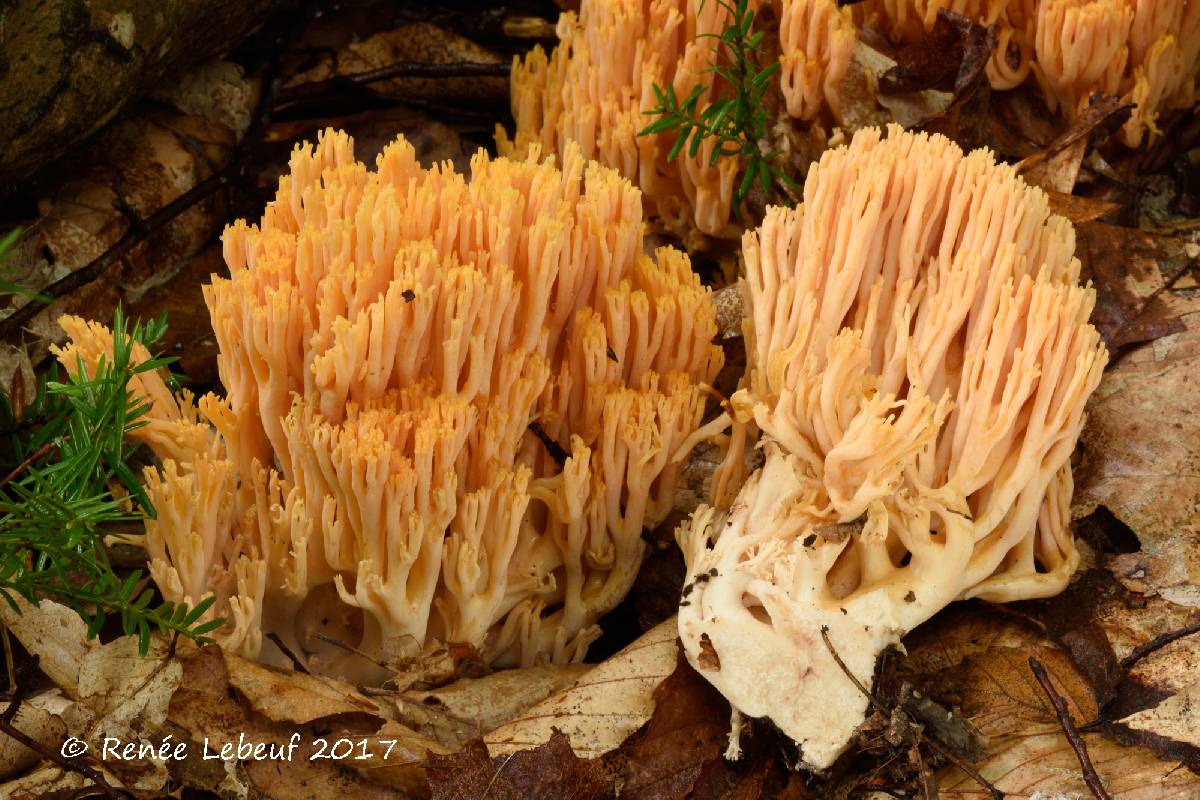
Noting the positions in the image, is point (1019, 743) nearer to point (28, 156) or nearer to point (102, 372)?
point (102, 372)

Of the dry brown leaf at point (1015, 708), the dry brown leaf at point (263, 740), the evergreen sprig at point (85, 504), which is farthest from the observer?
the dry brown leaf at point (263, 740)

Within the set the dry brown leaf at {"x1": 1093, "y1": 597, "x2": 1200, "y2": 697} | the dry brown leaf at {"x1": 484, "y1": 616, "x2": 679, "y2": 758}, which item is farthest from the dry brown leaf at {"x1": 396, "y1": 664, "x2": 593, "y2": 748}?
the dry brown leaf at {"x1": 1093, "y1": 597, "x2": 1200, "y2": 697}

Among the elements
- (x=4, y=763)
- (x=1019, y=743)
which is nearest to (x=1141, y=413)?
(x=1019, y=743)

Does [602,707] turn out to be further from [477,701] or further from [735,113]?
[735,113]

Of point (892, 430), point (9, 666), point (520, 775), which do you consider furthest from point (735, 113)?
point (9, 666)

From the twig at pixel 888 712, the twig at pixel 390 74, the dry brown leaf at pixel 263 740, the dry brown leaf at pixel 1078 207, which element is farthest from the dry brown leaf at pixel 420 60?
the twig at pixel 888 712

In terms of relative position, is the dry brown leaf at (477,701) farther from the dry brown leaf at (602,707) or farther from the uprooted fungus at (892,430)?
the uprooted fungus at (892,430)
